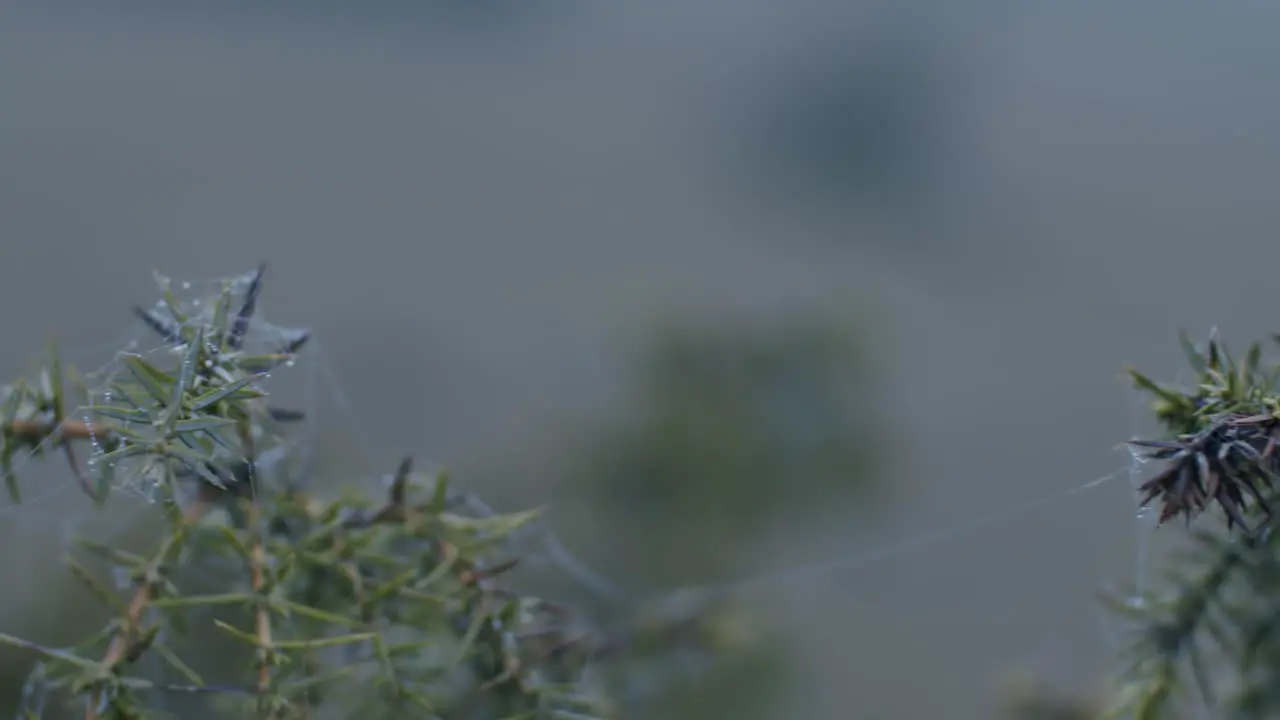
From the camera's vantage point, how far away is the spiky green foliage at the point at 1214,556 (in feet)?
0.60

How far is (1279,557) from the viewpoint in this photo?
0.72ft

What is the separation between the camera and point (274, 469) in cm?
26

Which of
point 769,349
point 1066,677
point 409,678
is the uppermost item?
point 769,349

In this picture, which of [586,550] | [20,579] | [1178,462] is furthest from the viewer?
[586,550]

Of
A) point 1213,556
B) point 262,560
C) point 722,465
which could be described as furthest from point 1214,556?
point 722,465

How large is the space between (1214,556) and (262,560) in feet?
0.63

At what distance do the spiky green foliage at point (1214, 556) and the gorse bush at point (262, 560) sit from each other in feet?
0.39

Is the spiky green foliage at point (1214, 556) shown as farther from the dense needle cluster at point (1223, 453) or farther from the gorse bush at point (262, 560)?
the gorse bush at point (262, 560)

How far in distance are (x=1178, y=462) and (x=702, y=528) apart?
348 millimetres

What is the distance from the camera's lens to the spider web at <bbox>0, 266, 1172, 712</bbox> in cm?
21

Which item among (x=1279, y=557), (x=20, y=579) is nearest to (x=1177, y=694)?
(x=1279, y=557)

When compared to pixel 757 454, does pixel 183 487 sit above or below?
below

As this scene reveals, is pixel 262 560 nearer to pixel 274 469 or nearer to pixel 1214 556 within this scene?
pixel 274 469

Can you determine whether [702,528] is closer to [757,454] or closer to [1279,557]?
[757,454]
